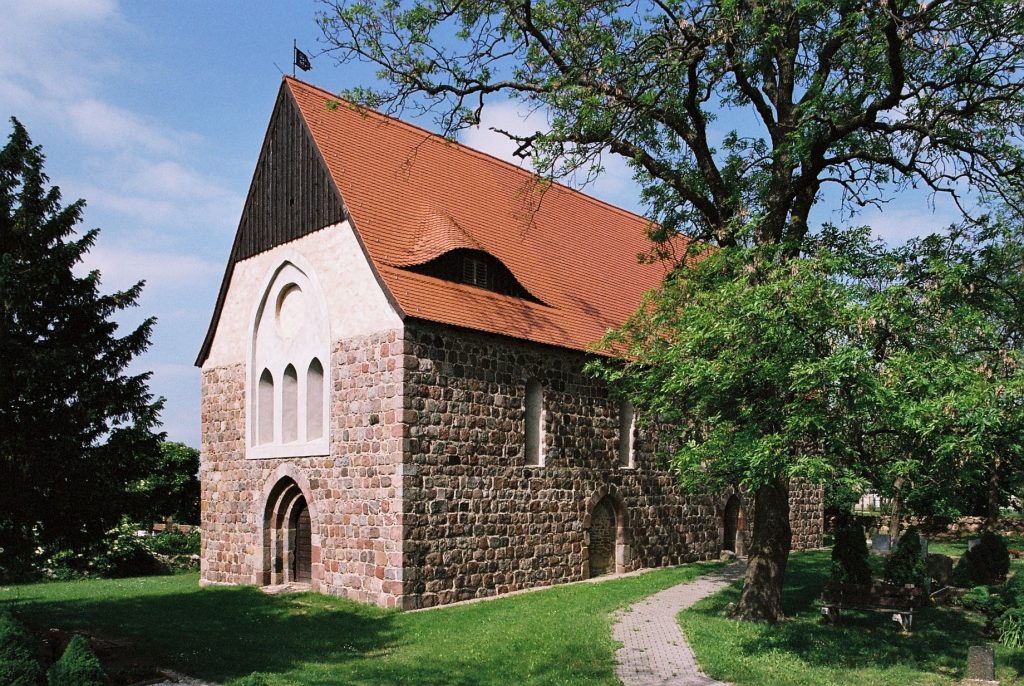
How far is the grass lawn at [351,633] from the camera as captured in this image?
36.0 feet

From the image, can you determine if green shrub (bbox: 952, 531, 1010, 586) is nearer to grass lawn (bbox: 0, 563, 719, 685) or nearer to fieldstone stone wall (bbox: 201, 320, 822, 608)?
grass lawn (bbox: 0, 563, 719, 685)

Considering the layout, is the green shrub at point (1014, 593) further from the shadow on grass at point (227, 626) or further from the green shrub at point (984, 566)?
the shadow on grass at point (227, 626)

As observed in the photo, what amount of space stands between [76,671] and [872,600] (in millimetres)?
11296

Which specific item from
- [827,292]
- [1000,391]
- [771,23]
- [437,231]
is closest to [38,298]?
[437,231]

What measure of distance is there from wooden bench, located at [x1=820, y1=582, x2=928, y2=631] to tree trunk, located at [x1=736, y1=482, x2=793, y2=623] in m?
0.79

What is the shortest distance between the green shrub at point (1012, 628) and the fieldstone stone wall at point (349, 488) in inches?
373

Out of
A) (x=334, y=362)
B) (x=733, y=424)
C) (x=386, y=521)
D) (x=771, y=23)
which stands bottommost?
(x=386, y=521)

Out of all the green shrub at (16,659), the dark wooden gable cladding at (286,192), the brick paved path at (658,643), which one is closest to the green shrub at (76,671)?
the green shrub at (16,659)

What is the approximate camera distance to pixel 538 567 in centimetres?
1766

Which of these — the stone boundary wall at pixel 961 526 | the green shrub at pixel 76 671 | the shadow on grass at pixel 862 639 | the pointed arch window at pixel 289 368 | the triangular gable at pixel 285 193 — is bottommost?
the stone boundary wall at pixel 961 526

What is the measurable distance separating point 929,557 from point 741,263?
9160 millimetres

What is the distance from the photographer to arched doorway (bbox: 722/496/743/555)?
79.9ft

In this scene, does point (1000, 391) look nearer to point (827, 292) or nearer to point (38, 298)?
point (827, 292)

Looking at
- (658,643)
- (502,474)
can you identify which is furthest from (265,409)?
(658,643)
